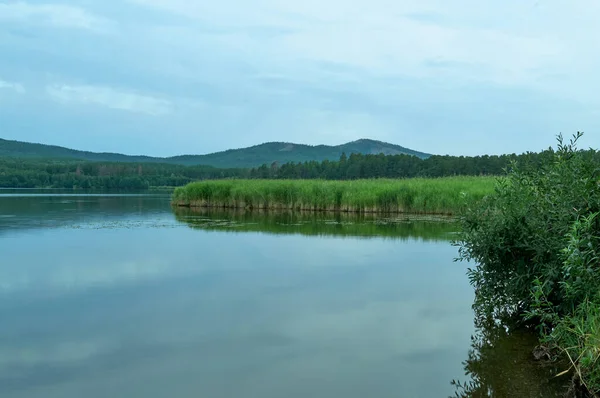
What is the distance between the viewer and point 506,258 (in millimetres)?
6398

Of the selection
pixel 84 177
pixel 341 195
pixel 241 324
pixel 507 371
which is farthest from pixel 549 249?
pixel 84 177

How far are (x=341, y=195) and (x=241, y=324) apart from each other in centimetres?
1997

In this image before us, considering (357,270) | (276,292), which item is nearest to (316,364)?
(276,292)

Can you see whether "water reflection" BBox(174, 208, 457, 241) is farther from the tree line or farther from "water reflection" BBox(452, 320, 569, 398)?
the tree line

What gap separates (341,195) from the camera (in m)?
26.5

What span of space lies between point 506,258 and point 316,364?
255cm

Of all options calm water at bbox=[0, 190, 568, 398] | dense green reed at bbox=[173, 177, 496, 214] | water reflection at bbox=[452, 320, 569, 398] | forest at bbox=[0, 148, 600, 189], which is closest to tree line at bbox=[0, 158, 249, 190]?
forest at bbox=[0, 148, 600, 189]

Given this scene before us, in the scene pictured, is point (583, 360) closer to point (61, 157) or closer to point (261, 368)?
point (261, 368)

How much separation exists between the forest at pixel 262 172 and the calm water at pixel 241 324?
26789mm

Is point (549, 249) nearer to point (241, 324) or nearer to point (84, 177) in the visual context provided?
point (241, 324)

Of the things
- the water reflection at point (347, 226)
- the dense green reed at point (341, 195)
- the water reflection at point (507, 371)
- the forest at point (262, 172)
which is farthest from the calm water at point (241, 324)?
the forest at point (262, 172)

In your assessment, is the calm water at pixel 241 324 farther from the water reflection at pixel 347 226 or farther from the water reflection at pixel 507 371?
the water reflection at pixel 347 226

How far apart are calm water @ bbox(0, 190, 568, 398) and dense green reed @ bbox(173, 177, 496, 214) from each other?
10.4 m

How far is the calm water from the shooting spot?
497cm
